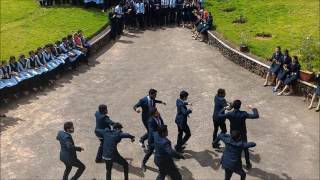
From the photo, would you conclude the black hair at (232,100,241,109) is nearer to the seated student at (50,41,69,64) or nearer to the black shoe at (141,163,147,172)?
the black shoe at (141,163,147,172)

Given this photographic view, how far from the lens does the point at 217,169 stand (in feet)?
48.0

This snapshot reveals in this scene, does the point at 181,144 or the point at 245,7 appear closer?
the point at 181,144

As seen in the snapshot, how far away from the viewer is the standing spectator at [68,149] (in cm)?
1279

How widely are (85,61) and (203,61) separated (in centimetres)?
521

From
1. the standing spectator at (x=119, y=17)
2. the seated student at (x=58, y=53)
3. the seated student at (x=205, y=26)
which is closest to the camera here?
the seated student at (x=58, y=53)

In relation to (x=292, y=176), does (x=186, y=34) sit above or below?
above

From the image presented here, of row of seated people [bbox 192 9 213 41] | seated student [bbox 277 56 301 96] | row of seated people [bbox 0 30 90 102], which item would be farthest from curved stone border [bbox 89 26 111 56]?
seated student [bbox 277 56 301 96]

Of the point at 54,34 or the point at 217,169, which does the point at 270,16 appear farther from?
the point at 217,169

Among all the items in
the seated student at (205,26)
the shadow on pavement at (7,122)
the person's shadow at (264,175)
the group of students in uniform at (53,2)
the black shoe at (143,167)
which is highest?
the group of students in uniform at (53,2)

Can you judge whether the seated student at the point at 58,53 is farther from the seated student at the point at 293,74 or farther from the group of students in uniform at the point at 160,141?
the seated student at the point at 293,74

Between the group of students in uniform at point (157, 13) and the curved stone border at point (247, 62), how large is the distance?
2.71 meters

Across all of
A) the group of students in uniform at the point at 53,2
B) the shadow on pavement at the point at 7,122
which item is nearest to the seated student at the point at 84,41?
the shadow on pavement at the point at 7,122

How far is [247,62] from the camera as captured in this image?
2269 cm

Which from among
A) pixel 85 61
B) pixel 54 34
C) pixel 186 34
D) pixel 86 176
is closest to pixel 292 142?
pixel 86 176
